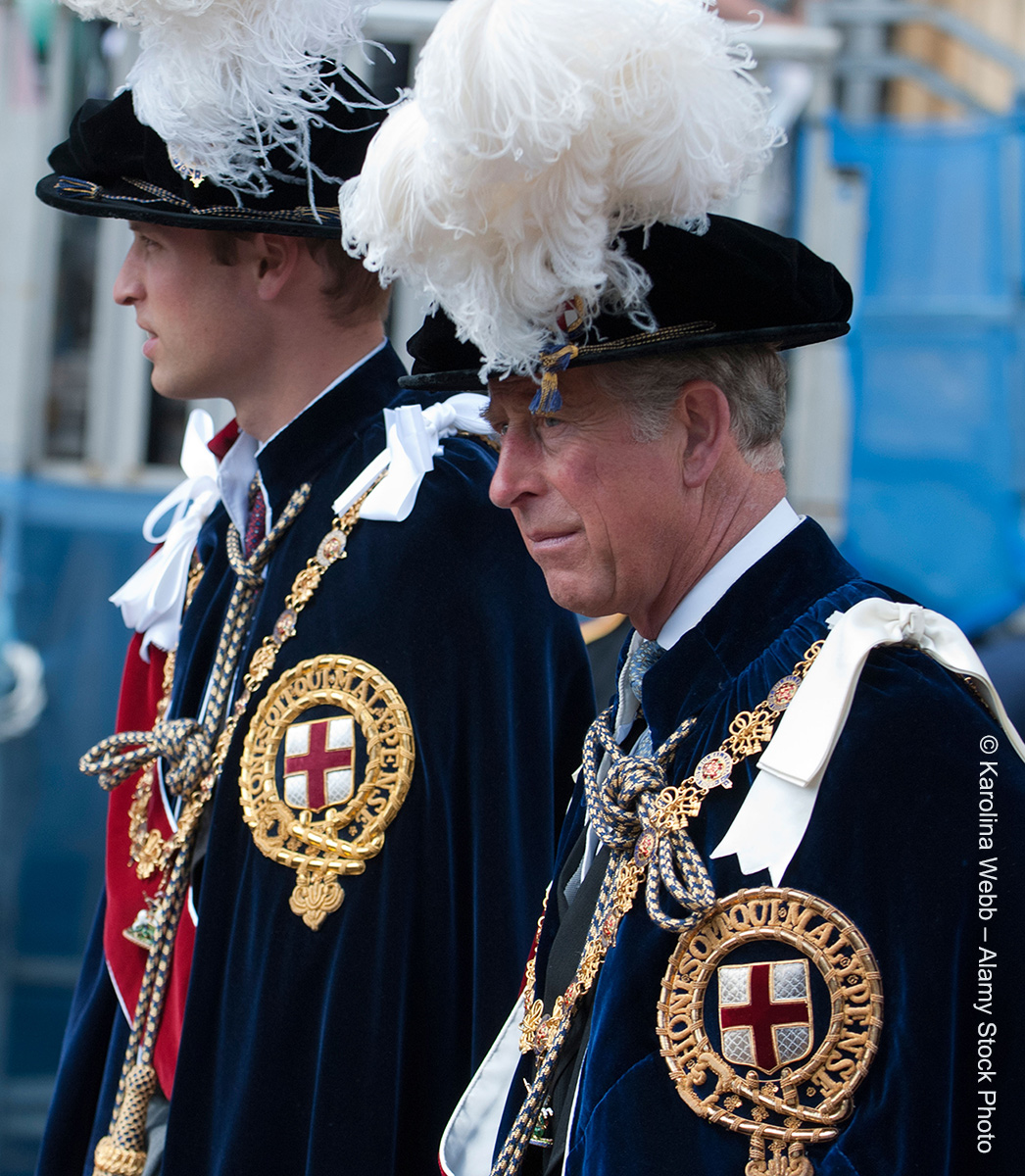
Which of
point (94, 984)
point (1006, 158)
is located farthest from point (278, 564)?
point (1006, 158)

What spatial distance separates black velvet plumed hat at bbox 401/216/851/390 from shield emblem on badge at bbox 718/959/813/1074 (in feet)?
2.14

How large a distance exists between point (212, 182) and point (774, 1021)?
1487mm

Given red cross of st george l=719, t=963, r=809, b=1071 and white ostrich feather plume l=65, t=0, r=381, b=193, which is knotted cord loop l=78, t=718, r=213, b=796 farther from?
red cross of st george l=719, t=963, r=809, b=1071

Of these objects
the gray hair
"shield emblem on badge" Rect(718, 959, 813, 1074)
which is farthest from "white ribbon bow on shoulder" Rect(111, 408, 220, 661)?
"shield emblem on badge" Rect(718, 959, 813, 1074)

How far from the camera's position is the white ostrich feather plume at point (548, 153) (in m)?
1.43

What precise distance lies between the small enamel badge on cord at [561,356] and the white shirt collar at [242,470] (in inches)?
33.4

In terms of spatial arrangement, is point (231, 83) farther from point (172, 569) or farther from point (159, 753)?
point (159, 753)

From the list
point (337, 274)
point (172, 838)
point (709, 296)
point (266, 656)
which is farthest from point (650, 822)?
point (337, 274)

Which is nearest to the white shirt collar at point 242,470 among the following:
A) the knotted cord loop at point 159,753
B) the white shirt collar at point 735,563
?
the knotted cord loop at point 159,753

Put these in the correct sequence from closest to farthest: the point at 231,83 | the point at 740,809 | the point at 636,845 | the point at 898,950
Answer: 1. the point at 898,950
2. the point at 740,809
3. the point at 636,845
4. the point at 231,83

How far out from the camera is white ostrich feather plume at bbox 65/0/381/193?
2.15 m

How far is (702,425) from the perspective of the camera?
64.2 inches

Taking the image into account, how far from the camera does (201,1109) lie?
6.88 feet

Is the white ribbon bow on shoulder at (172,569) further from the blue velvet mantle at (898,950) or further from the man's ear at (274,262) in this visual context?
the blue velvet mantle at (898,950)
